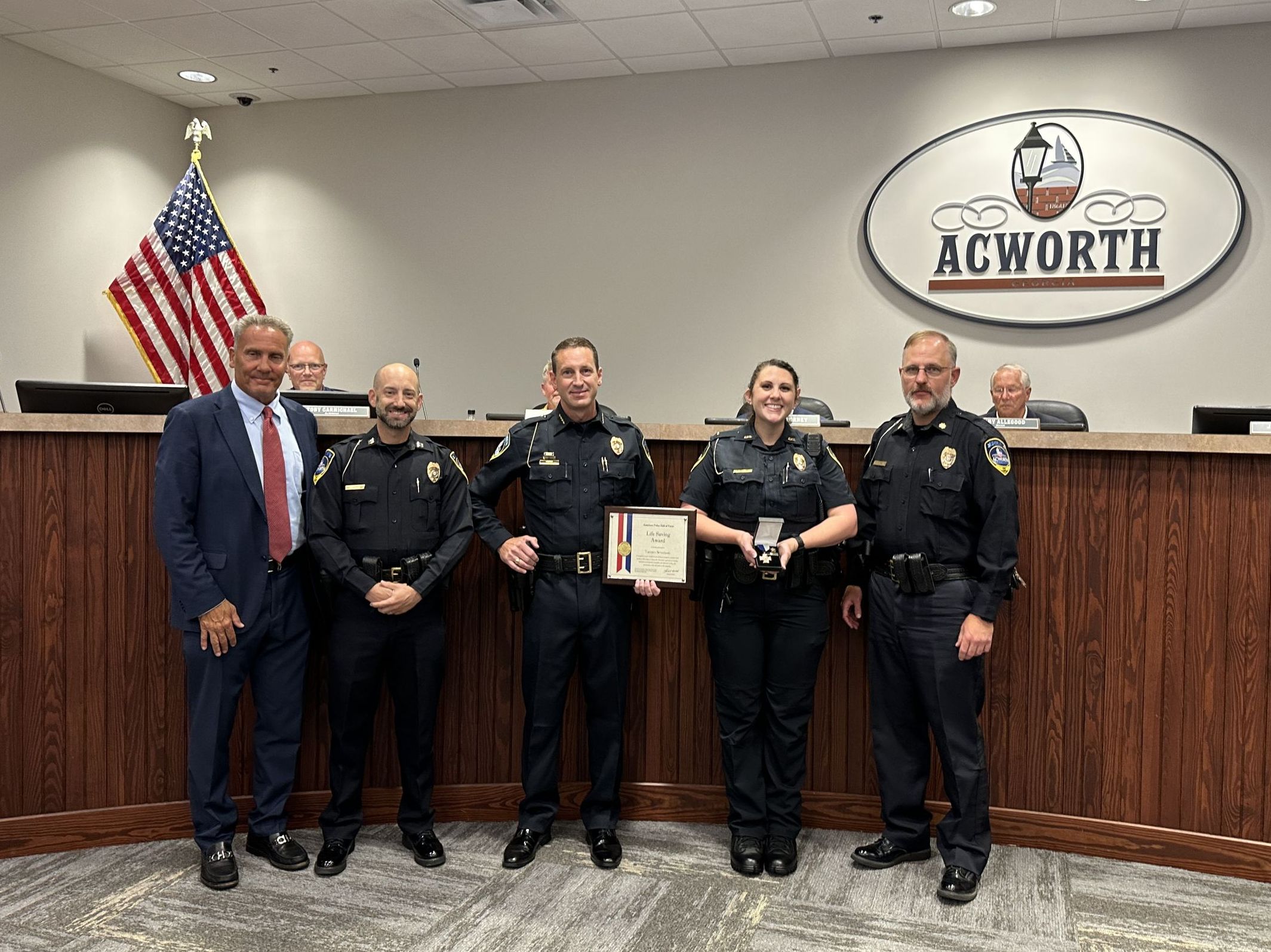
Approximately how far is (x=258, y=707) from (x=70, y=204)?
4.45 m

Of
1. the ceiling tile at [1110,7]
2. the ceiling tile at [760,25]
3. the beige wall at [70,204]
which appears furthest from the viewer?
the beige wall at [70,204]

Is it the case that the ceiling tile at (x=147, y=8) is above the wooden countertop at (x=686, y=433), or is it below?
above

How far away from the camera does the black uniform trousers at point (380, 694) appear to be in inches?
123

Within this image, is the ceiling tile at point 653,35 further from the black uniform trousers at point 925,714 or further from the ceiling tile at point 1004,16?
the black uniform trousers at point 925,714

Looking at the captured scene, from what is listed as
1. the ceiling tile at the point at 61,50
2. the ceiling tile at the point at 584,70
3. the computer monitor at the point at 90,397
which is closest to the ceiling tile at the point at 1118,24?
the ceiling tile at the point at 584,70

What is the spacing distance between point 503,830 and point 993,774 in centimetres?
161

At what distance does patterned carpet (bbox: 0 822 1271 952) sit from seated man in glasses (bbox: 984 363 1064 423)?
2.39 metres

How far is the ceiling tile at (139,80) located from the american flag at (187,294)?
80cm

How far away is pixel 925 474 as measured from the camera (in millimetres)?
3016

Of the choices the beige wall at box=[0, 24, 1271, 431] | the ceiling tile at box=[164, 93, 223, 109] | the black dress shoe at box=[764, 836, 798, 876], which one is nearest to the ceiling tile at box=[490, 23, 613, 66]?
the beige wall at box=[0, 24, 1271, 431]

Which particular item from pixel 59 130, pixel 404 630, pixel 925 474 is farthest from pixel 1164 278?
pixel 59 130

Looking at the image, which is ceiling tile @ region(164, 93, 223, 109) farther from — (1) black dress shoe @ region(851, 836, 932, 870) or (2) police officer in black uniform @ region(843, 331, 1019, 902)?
(1) black dress shoe @ region(851, 836, 932, 870)

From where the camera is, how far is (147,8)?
17.8 feet

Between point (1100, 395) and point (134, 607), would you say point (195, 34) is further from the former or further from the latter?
point (1100, 395)
